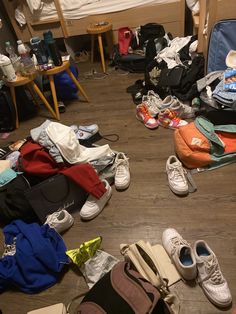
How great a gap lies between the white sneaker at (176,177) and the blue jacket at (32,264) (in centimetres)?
70

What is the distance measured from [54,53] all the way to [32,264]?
63.1 inches

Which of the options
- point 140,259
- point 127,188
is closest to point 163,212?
point 127,188

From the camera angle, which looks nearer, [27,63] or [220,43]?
[220,43]

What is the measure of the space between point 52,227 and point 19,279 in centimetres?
28

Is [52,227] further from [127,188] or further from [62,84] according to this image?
[62,84]

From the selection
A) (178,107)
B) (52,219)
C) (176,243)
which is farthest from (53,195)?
(178,107)

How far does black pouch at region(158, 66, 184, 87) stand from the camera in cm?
211

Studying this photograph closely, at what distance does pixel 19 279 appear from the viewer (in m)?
1.16

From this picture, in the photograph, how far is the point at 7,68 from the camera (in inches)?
80.4

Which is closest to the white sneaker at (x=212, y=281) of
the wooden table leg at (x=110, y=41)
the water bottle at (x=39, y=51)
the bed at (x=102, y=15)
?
the water bottle at (x=39, y=51)

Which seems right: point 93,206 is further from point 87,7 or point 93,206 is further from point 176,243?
point 87,7

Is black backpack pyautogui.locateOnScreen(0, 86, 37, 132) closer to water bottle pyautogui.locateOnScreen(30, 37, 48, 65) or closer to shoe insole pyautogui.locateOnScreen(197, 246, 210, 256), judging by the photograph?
water bottle pyautogui.locateOnScreen(30, 37, 48, 65)

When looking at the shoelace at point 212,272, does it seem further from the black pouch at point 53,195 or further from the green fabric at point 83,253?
the black pouch at point 53,195

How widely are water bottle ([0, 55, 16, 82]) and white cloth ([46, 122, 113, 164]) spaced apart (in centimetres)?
86
